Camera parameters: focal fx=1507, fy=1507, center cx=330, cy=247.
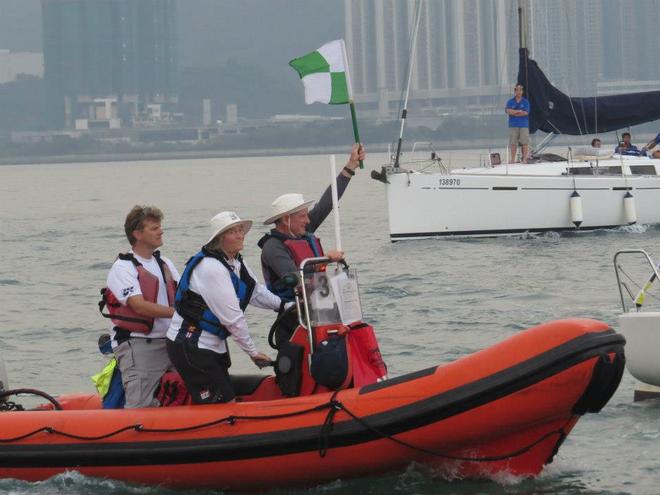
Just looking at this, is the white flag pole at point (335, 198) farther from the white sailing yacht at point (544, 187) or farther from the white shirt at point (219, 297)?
the white sailing yacht at point (544, 187)

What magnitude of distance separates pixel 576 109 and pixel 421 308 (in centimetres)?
890

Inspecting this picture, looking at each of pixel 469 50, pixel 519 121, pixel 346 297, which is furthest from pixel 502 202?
pixel 469 50

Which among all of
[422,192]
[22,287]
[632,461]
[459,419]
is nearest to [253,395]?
[459,419]

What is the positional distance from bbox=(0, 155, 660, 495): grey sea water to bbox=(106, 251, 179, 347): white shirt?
855 millimetres

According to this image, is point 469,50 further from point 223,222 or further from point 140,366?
point 223,222

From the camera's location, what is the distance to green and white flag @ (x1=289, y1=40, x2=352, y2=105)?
9.28m

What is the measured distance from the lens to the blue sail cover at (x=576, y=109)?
24812 mm

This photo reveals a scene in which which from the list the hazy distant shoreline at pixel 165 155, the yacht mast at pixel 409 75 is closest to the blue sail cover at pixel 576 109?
the yacht mast at pixel 409 75

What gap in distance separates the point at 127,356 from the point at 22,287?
13.8m

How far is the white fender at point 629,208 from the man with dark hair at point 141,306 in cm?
1719

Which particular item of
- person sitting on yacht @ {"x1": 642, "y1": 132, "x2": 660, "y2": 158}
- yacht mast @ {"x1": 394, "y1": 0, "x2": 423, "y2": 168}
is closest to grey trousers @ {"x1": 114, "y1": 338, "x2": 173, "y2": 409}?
yacht mast @ {"x1": 394, "y1": 0, "x2": 423, "y2": 168}

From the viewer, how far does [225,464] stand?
7930mm

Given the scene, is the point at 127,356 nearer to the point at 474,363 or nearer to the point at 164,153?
the point at 474,363

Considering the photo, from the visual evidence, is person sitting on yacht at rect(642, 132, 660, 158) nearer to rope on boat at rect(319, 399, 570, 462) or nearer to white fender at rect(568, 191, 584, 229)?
white fender at rect(568, 191, 584, 229)
